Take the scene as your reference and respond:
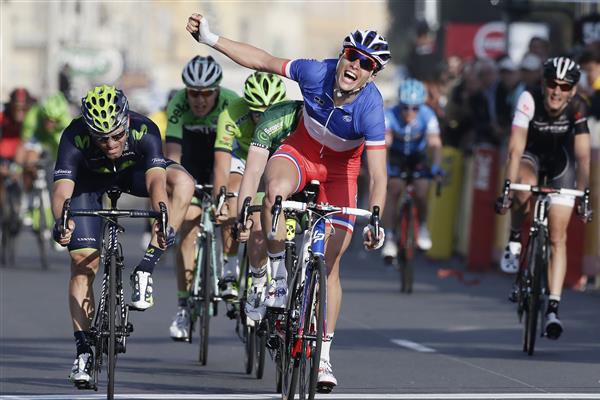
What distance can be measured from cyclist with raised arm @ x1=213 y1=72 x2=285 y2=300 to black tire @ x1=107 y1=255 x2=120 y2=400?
2359mm

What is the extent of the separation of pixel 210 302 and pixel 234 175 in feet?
4.05

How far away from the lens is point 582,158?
40.6ft

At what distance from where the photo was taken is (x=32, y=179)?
2084 centimetres

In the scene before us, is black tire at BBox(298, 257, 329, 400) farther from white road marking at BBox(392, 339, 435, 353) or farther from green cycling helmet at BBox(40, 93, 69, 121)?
green cycling helmet at BBox(40, 93, 69, 121)

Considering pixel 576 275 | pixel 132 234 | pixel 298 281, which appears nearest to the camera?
pixel 298 281

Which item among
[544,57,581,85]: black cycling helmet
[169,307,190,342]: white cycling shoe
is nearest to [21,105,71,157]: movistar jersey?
[169,307,190,342]: white cycling shoe

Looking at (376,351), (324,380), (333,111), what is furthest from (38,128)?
(324,380)

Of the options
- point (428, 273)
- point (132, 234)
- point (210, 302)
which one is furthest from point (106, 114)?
point (132, 234)

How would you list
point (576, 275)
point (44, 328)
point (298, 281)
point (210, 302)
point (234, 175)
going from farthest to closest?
point (576, 275), point (44, 328), point (234, 175), point (210, 302), point (298, 281)

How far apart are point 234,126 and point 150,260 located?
8.62 feet

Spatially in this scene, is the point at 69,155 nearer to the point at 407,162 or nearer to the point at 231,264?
the point at 231,264

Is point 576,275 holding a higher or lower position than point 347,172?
lower

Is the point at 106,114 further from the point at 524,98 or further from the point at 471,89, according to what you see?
the point at 471,89

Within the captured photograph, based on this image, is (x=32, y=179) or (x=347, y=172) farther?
(x=32, y=179)
